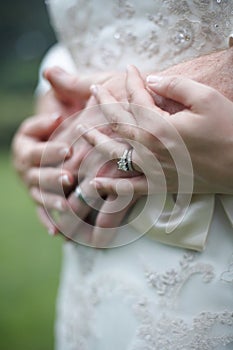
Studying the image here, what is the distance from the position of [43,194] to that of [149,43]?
18.0 inches

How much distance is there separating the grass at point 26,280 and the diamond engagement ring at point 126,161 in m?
2.17

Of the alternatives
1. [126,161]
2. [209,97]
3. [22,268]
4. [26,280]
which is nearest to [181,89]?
[209,97]

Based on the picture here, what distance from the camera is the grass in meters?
3.31

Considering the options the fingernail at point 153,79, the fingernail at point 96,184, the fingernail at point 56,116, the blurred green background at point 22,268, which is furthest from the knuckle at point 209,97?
the blurred green background at point 22,268

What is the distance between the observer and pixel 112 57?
1395 millimetres

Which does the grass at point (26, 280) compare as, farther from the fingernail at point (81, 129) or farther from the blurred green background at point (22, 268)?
the fingernail at point (81, 129)

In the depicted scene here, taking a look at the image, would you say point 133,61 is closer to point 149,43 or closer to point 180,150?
point 149,43

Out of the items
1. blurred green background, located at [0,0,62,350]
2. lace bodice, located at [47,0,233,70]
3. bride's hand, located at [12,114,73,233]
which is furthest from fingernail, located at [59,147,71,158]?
blurred green background, located at [0,0,62,350]

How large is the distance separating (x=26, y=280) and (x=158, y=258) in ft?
10.5

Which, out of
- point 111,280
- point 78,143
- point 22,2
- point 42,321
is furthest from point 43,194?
point 22,2

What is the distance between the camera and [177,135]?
1.10 metres

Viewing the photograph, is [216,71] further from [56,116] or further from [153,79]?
[56,116]

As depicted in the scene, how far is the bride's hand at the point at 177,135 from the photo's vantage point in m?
1.07

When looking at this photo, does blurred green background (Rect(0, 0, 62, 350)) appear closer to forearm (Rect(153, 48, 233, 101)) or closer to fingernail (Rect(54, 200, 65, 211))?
fingernail (Rect(54, 200, 65, 211))
